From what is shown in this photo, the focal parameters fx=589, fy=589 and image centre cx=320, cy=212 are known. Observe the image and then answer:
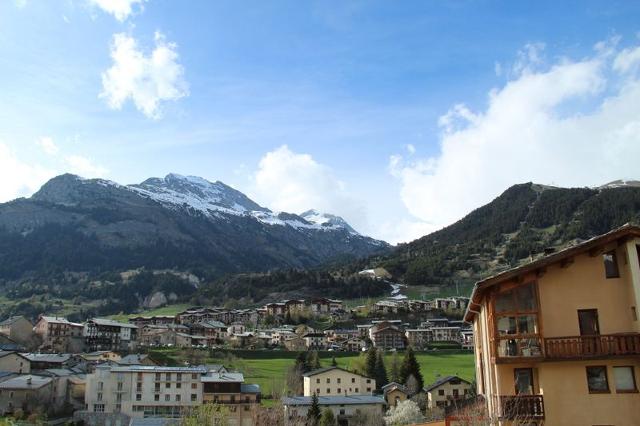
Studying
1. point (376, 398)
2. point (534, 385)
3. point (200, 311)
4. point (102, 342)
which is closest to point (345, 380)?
point (376, 398)

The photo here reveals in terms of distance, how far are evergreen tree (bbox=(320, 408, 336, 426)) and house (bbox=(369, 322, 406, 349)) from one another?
6743cm

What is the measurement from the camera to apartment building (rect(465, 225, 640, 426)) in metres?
19.2

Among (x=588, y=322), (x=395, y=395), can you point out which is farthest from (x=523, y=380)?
(x=395, y=395)

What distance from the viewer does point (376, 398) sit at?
79188mm

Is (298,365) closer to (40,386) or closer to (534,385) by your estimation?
(40,386)

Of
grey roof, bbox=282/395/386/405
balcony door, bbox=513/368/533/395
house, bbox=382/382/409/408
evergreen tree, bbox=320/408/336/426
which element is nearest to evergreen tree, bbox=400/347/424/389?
house, bbox=382/382/409/408

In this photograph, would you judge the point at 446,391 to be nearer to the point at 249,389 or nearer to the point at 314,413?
the point at 314,413

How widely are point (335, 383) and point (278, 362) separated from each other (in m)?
28.2

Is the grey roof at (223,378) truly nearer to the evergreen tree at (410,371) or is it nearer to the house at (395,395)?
the house at (395,395)

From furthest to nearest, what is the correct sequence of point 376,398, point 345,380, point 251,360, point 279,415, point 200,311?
1. point 200,311
2. point 251,360
3. point 345,380
4. point 376,398
5. point 279,415

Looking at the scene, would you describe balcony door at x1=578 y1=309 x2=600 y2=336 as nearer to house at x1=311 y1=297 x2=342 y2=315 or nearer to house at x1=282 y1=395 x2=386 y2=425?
house at x1=282 y1=395 x2=386 y2=425

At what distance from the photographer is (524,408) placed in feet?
64.2

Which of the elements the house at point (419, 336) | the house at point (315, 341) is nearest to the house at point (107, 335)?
the house at point (315, 341)

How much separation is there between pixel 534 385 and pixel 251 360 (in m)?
99.4
